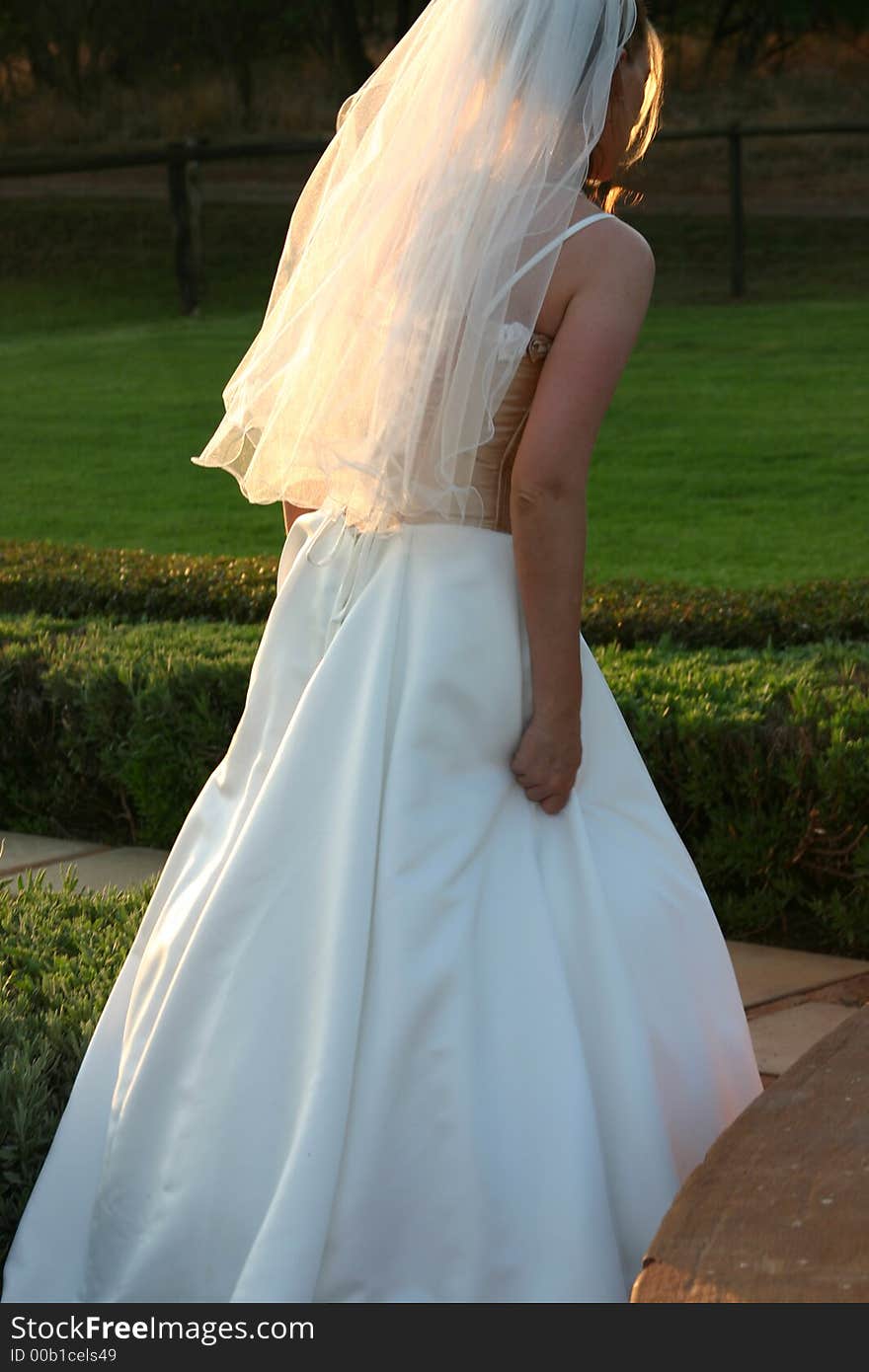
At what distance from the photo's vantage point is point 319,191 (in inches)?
121

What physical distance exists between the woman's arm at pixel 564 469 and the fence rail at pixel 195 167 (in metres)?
16.6

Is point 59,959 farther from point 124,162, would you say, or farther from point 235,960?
point 124,162

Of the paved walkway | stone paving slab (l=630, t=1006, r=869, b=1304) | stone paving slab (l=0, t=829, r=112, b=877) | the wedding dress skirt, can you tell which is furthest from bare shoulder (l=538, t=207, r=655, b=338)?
stone paving slab (l=0, t=829, r=112, b=877)

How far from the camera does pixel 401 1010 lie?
2631 millimetres

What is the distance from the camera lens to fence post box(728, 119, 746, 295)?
19484 millimetres

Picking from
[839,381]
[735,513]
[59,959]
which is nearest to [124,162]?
[839,381]

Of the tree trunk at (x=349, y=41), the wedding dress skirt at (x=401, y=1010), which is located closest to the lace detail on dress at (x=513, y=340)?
the wedding dress skirt at (x=401, y=1010)

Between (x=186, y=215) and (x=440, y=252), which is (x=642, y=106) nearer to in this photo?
(x=440, y=252)

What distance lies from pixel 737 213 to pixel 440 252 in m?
18.3

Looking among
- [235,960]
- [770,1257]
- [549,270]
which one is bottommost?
[235,960]

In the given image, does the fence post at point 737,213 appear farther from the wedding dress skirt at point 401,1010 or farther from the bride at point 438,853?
the wedding dress skirt at point 401,1010

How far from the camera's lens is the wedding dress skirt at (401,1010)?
261cm

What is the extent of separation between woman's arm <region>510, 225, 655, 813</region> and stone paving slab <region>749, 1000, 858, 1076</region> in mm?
1419
